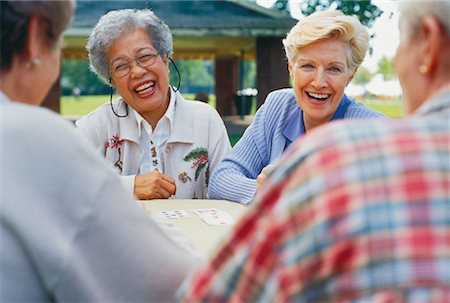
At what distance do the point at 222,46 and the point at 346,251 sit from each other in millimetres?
19892

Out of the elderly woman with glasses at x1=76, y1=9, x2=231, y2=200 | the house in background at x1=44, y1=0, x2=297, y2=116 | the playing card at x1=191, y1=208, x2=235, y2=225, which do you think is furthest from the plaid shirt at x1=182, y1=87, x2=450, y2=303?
the house in background at x1=44, y1=0, x2=297, y2=116

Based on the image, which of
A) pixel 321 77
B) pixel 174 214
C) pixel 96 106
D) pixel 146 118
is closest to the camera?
pixel 174 214

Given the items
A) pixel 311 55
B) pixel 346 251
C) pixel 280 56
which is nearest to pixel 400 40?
pixel 346 251

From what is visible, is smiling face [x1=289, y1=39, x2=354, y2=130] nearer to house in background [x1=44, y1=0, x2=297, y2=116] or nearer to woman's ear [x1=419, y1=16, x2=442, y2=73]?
woman's ear [x1=419, y1=16, x2=442, y2=73]

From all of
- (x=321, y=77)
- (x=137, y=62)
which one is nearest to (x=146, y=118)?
(x=137, y=62)

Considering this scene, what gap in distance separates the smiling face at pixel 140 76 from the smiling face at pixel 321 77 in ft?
2.27

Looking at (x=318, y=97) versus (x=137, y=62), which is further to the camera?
(x=137, y=62)

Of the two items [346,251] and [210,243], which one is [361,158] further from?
[210,243]

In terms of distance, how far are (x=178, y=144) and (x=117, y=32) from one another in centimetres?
64

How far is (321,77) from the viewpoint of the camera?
289 centimetres

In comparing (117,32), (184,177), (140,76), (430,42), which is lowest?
(184,177)

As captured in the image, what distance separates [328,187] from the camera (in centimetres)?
93

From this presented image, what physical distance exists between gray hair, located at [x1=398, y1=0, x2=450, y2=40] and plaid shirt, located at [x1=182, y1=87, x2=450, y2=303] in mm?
218

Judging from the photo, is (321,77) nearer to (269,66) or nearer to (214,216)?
(214,216)
